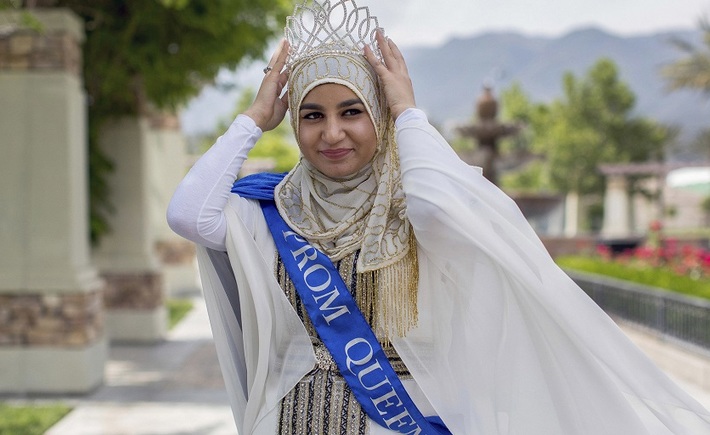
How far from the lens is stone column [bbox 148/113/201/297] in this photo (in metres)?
16.1

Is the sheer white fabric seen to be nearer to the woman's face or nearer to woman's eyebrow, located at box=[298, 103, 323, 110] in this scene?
the woman's face

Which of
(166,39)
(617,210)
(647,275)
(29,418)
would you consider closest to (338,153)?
(29,418)

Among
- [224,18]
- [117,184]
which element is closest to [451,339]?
[224,18]

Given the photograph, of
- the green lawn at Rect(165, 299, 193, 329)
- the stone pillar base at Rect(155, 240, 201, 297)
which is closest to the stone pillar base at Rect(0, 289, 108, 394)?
the green lawn at Rect(165, 299, 193, 329)

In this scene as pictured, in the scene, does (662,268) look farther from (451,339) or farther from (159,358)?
(451,339)

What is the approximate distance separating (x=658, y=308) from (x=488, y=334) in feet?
25.2

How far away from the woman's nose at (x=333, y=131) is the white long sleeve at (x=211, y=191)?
25 centimetres

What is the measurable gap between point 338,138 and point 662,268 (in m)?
10.8

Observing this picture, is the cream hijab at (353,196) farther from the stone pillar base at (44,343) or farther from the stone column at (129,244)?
the stone column at (129,244)

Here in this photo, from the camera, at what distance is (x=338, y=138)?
202 centimetres

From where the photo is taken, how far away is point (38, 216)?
295 inches

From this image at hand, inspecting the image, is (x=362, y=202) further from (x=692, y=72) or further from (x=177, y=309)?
(x=692, y=72)

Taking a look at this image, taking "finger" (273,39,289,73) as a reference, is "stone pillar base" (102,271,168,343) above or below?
below

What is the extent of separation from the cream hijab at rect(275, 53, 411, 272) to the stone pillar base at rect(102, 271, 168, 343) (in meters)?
8.91
